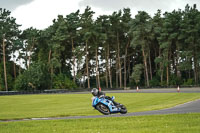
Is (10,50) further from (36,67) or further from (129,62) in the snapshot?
(129,62)

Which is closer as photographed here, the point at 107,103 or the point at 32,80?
the point at 107,103

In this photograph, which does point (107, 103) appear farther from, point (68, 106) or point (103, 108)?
point (68, 106)

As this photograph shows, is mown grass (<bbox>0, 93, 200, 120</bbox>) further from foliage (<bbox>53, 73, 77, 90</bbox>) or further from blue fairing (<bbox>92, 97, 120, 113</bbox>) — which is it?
foliage (<bbox>53, 73, 77, 90</bbox>)

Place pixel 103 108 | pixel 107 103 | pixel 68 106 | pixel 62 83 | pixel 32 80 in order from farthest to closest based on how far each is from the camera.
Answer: pixel 62 83 < pixel 32 80 < pixel 68 106 < pixel 103 108 < pixel 107 103

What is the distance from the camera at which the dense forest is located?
83.1m

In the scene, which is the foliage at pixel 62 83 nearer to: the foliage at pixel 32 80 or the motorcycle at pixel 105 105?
the foliage at pixel 32 80

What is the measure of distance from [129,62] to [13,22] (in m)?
37.7

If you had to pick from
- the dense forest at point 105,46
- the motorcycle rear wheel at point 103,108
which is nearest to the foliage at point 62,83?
the dense forest at point 105,46

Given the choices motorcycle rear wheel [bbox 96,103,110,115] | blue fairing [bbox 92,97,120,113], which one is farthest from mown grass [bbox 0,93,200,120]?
blue fairing [bbox 92,97,120,113]

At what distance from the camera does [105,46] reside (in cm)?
9750

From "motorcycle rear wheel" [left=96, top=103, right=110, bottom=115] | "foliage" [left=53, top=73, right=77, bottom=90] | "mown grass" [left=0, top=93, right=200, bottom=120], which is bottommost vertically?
"mown grass" [left=0, top=93, right=200, bottom=120]

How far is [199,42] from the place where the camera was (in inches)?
3125

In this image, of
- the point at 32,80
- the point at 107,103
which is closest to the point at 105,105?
the point at 107,103

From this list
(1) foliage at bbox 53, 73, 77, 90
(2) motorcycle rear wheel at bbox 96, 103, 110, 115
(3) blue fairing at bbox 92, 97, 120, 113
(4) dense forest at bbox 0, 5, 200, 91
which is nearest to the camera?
(3) blue fairing at bbox 92, 97, 120, 113
